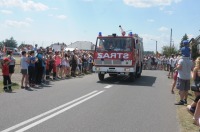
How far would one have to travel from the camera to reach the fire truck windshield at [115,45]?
19.7 metres

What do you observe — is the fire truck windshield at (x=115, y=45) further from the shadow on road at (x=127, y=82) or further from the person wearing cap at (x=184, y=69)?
the person wearing cap at (x=184, y=69)

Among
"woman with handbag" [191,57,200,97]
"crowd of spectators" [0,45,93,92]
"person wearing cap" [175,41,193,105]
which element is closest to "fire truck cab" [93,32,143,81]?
"crowd of spectators" [0,45,93,92]

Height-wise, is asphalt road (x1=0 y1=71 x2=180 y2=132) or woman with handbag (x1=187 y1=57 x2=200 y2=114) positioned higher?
woman with handbag (x1=187 y1=57 x2=200 y2=114)

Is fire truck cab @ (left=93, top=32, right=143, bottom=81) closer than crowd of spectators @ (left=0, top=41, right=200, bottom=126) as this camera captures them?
No

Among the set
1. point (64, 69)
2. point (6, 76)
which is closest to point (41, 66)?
point (6, 76)

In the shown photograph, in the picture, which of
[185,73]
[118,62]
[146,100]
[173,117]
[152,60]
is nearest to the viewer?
[173,117]

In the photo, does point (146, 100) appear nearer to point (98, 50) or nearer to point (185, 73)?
point (185, 73)

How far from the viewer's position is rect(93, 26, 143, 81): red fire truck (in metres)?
19.5

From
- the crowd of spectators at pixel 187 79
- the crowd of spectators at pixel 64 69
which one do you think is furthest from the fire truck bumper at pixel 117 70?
the crowd of spectators at pixel 187 79

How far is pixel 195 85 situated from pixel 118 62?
11.2 m

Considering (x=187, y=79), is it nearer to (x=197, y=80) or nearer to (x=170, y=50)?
(x=197, y=80)

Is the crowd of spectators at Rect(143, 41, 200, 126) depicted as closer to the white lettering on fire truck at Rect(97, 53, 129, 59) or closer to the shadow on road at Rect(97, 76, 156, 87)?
the white lettering on fire truck at Rect(97, 53, 129, 59)

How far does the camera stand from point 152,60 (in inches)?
1714

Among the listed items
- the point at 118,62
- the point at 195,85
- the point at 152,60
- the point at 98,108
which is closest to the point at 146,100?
the point at 98,108
